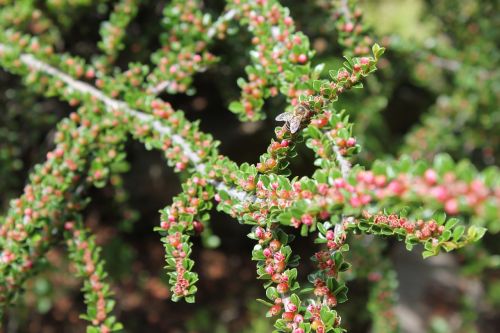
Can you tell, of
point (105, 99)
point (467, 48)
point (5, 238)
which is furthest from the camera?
point (467, 48)

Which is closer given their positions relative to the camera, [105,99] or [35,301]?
[105,99]

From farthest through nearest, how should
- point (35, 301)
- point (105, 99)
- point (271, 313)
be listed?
point (35, 301)
point (105, 99)
point (271, 313)

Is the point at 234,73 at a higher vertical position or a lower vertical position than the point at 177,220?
higher

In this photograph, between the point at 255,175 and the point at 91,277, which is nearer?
the point at 255,175

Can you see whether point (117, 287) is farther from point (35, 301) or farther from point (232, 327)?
point (232, 327)

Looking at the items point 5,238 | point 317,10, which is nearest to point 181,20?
point 317,10

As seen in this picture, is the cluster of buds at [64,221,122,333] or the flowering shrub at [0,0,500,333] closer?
the flowering shrub at [0,0,500,333]

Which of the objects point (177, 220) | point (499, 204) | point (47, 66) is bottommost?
point (499, 204)

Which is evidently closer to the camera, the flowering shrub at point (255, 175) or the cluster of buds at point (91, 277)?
the flowering shrub at point (255, 175)
